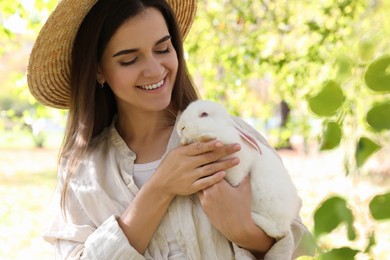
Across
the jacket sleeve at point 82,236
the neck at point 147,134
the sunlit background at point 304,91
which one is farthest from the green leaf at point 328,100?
the neck at point 147,134

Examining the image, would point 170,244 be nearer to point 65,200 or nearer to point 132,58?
point 65,200

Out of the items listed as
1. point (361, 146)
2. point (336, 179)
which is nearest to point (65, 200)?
point (361, 146)

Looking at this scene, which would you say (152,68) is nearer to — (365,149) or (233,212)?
(233,212)

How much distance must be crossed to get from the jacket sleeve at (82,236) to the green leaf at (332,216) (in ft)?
3.62

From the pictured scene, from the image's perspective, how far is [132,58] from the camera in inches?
60.3

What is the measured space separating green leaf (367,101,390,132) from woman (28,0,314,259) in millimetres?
985

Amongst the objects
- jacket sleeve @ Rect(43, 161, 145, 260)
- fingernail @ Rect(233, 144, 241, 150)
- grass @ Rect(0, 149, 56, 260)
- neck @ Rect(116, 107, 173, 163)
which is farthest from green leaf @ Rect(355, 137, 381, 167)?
grass @ Rect(0, 149, 56, 260)

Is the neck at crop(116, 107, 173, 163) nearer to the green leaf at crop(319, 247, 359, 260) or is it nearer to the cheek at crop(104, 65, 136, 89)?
the cheek at crop(104, 65, 136, 89)

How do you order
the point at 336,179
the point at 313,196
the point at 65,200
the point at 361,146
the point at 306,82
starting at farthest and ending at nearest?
the point at 336,179 → the point at 313,196 → the point at 306,82 → the point at 65,200 → the point at 361,146

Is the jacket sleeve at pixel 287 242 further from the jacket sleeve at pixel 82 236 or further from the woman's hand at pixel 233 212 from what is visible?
the jacket sleeve at pixel 82 236

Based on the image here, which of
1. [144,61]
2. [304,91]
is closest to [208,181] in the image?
[144,61]

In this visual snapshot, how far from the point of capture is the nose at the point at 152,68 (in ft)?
4.87

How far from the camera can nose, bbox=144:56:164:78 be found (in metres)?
1.49

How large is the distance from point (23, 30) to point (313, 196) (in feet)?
15.5
